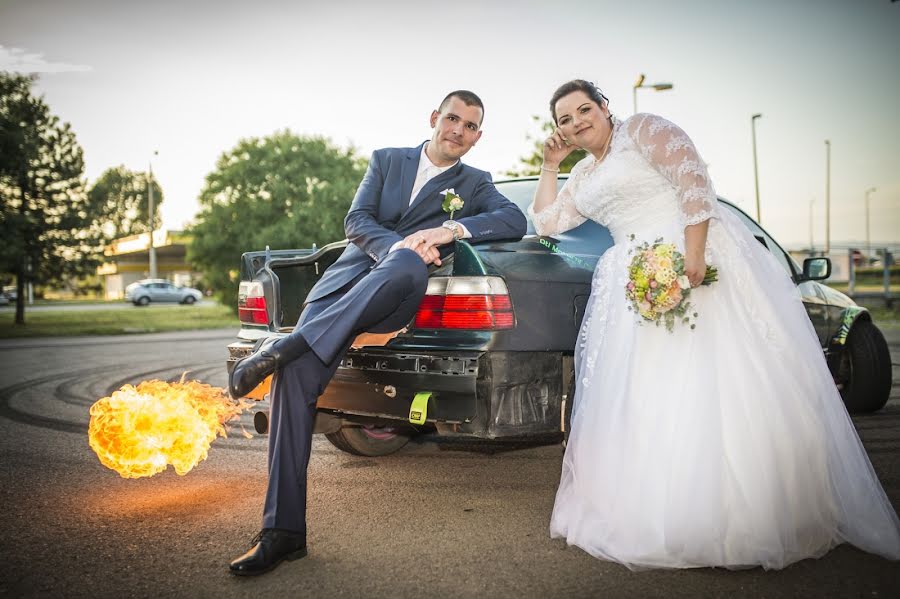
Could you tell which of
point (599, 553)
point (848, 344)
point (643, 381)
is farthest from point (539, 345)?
point (848, 344)

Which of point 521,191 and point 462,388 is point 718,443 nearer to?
point 462,388

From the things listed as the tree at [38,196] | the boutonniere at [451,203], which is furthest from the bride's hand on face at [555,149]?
the tree at [38,196]

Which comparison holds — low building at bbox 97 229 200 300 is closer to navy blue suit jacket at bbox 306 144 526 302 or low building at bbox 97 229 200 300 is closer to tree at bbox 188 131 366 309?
tree at bbox 188 131 366 309

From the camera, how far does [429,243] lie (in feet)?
11.3

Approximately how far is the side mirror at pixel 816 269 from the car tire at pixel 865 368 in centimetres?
103

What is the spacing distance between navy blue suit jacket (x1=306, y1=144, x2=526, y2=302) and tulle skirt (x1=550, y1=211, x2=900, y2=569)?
2.64ft

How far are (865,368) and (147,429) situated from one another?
5736mm

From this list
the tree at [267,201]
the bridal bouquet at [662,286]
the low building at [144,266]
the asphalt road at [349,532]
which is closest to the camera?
the asphalt road at [349,532]

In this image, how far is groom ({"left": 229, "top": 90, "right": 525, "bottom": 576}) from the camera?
297cm

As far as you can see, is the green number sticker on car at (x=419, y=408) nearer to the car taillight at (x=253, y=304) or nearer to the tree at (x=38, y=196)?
the car taillight at (x=253, y=304)

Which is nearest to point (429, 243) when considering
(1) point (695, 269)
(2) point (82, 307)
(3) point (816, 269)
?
(1) point (695, 269)

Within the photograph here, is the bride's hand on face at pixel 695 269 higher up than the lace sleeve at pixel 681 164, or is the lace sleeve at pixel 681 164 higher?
the lace sleeve at pixel 681 164

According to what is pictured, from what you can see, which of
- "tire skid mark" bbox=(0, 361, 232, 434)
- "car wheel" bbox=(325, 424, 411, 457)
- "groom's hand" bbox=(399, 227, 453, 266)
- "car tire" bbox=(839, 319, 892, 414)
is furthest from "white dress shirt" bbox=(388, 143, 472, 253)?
"car tire" bbox=(839, 319, 892, 414)

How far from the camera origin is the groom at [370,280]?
2973 mm
